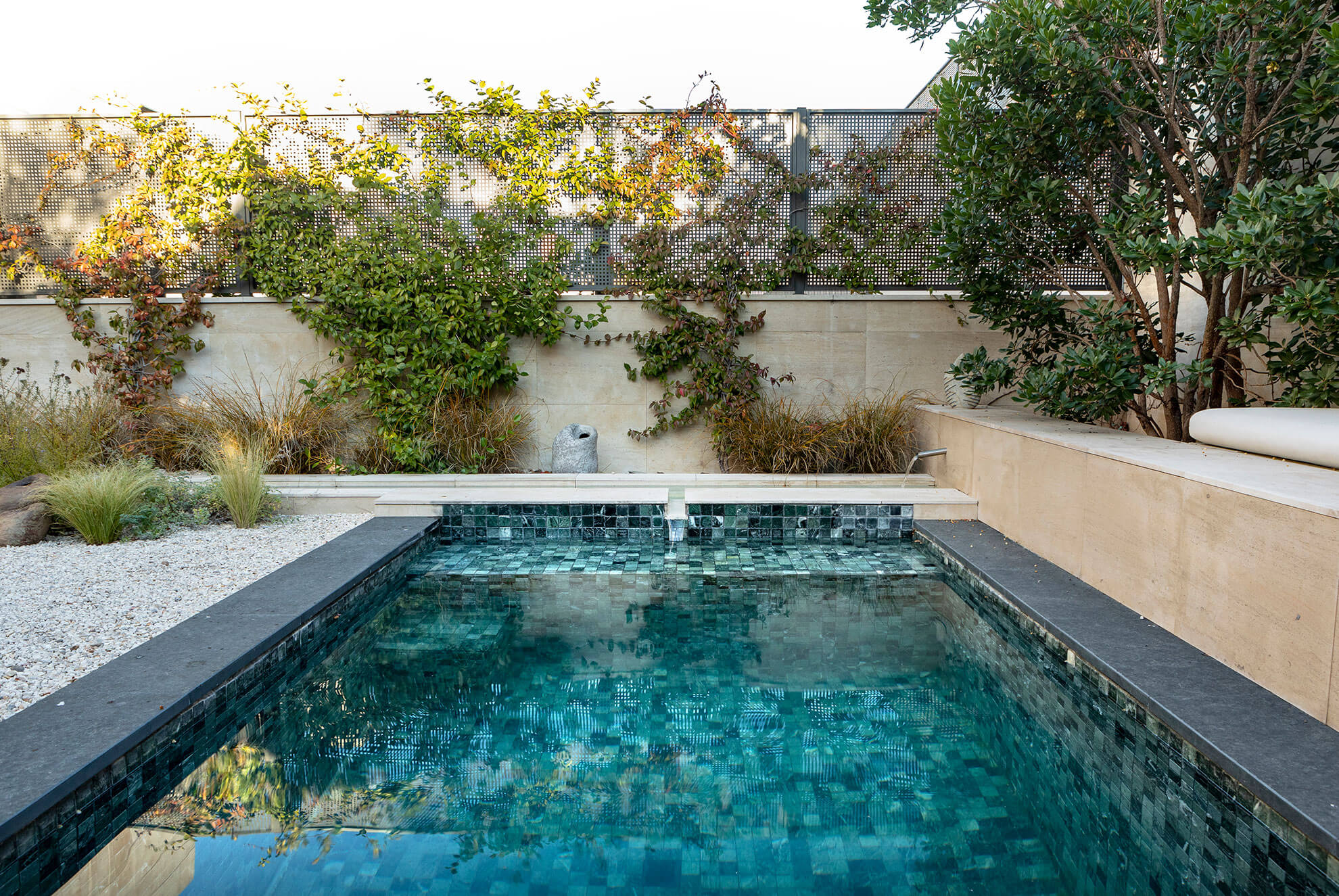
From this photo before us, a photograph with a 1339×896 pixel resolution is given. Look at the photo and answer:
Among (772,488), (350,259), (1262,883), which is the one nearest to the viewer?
(1262,883)

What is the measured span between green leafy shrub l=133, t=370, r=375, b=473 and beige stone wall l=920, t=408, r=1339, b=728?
15.2 ft

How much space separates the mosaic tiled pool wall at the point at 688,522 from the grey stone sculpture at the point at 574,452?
42.6 inches

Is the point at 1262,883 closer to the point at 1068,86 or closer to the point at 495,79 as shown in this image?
the point at 1068,86

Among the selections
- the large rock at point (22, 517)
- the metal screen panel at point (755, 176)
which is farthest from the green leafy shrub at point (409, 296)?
the large rock at point (22, 517)

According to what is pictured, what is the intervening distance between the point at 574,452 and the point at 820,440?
181 centimetres

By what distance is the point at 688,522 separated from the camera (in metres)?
4.99

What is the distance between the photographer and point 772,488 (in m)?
5.37

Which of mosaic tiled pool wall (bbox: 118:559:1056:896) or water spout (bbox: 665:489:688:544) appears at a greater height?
water spout (bbox: 665:489:688:544)

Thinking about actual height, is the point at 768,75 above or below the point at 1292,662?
above

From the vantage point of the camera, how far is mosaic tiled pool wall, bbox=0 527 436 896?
1.67m

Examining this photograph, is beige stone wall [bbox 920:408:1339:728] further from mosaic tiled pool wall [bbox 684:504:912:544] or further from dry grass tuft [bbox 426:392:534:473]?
dry grass tuft [bbox 426:392:534:473]

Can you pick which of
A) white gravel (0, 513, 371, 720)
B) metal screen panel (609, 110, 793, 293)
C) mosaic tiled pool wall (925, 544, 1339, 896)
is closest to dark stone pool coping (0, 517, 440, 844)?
white gravel (0, 513, 371, 720)

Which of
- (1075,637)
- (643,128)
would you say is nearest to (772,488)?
(1075,637)

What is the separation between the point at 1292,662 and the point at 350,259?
6.20 meters
